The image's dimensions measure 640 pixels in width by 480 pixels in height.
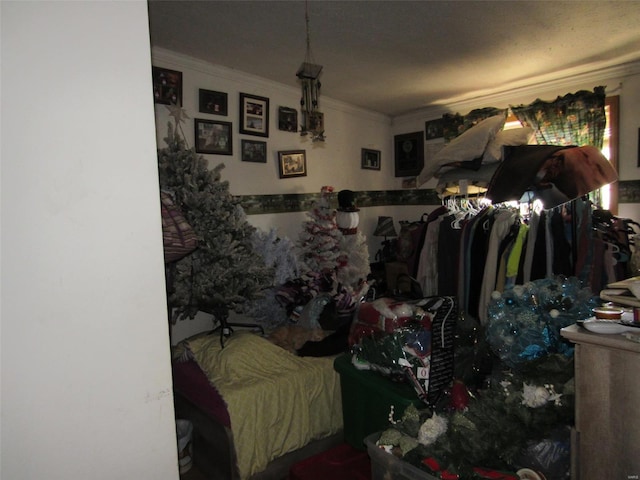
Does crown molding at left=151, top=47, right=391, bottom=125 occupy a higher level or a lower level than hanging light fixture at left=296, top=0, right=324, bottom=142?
higher

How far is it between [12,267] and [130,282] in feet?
0.58

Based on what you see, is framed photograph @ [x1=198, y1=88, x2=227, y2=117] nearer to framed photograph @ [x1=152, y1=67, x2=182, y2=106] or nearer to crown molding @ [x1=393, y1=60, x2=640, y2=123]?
framed photograph @ [x1=152, y1=67, x2=182, y2=106]

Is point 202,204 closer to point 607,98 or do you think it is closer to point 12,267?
point 12,267

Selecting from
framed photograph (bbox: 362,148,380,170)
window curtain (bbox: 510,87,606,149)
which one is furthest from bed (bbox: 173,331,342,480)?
window curtain (bbox: 510,87,606,149)

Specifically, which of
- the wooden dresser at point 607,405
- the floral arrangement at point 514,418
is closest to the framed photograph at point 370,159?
the floral arrangement at point 514,418

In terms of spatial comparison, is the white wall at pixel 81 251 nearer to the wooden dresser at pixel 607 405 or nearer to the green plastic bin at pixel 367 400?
the wooden dresser at pixel 607 405

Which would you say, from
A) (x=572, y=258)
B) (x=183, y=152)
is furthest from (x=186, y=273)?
(x=572, y=258)

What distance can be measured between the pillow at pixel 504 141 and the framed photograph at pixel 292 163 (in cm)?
178

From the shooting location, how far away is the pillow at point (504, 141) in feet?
8.90

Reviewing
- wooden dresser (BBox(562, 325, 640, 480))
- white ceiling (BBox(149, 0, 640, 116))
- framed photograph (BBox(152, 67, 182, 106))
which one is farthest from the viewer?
framed photograph (BBox(152, 67, 182, 106))

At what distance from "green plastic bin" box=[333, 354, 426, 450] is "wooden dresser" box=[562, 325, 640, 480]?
0.69 m

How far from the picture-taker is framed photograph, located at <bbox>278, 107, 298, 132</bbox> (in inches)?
149

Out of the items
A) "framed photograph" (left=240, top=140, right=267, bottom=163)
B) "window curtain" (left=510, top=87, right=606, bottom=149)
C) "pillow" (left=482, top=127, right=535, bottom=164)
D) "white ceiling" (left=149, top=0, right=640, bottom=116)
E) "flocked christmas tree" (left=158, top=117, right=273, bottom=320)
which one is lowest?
"flocked christmas tree" (left=158, top=117, right=273, bottom=320)

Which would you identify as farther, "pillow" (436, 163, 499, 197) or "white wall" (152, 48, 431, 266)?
"white wall" (152, 48, 431, 266)
